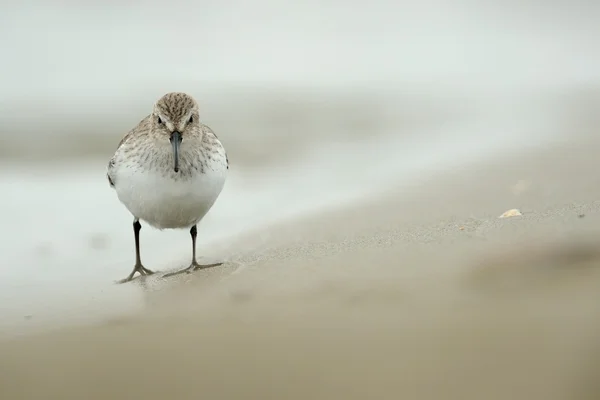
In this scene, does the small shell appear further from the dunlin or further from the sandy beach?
the dunlin

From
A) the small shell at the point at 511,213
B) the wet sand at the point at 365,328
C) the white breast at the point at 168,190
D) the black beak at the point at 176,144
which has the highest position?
the black beak at the point at 176,144

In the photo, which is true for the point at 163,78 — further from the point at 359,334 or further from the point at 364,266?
the point at 359,334

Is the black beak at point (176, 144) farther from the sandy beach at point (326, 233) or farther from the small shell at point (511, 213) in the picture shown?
the small shell at point (511, 213)

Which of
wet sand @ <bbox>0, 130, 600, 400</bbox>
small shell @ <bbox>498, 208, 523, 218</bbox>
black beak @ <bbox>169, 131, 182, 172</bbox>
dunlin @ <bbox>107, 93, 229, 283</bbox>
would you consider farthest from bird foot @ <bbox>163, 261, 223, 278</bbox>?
small shell @ <bbox>498, 208, 523, 218</bbox>

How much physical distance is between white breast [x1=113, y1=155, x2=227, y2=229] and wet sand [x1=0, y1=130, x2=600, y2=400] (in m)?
0.52

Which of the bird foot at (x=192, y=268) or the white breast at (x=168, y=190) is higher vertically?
the white breast at (x=168, y=190)

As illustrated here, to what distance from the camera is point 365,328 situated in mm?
3172

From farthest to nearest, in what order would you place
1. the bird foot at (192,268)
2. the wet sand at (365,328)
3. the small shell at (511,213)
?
the small shell at (511,213) → the bird foot at (192,268) → the wet sand at (365,328)

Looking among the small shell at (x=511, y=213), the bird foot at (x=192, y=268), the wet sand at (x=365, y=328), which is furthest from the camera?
the small shell at (x=511, y=213)

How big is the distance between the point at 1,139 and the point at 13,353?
715 centimetres

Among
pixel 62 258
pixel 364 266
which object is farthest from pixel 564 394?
pixel 62 258

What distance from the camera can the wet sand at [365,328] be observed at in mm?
2797

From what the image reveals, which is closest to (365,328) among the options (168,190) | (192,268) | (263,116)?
(192,268)

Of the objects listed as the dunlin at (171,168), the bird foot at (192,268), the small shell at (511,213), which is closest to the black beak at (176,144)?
the dunlin at (171,168)
